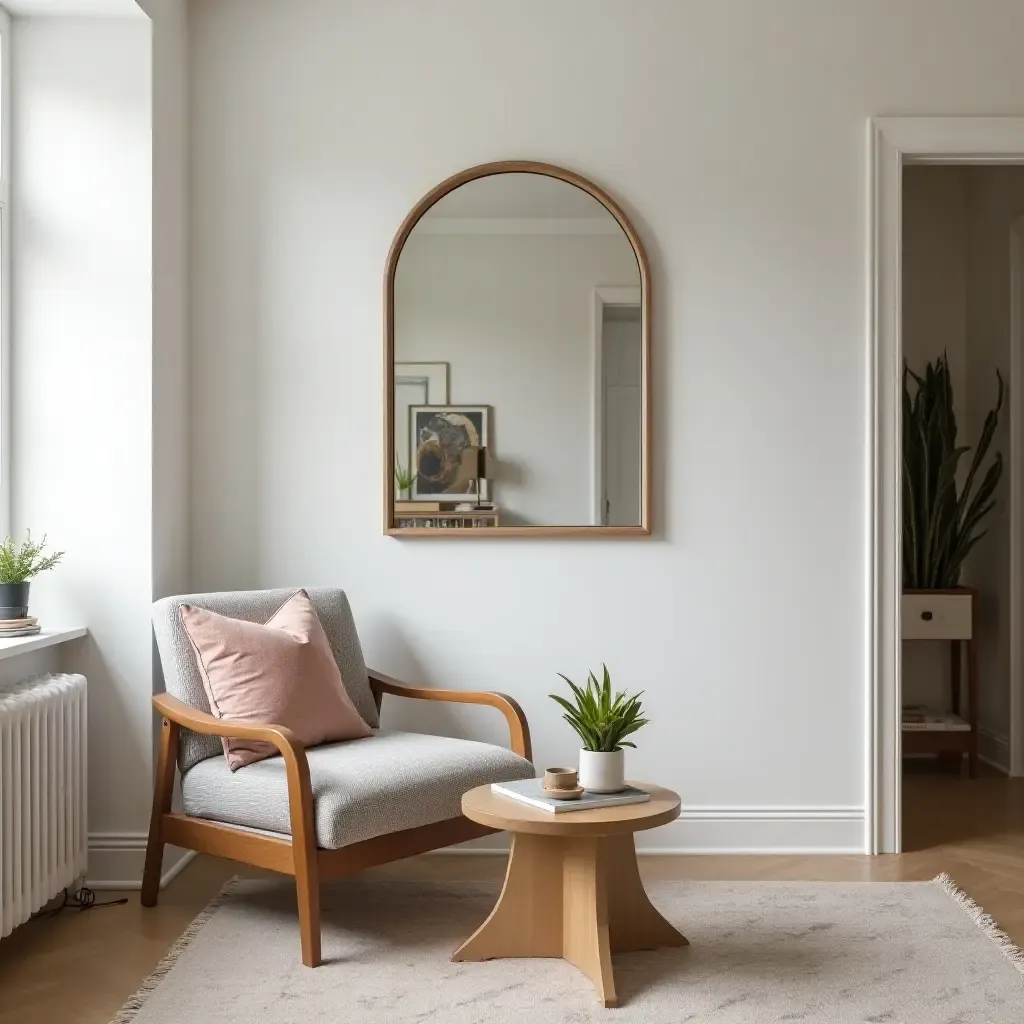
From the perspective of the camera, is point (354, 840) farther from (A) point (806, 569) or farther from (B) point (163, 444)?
(A) point (806, 569)

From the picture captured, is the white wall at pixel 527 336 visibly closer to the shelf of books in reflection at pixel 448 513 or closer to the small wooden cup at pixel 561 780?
the shelf of books in reflection at pixel 448 513

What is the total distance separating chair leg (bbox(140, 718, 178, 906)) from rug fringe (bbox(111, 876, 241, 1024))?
16 cm

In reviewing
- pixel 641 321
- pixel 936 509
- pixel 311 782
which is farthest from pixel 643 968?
pixel 936 509

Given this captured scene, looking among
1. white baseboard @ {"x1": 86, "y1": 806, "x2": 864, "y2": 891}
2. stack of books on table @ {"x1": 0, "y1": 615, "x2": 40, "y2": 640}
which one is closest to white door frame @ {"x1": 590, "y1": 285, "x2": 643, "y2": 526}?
white baseboard @ {"x1": 86, "y1": 806, "x2": 864, "y2": 891}

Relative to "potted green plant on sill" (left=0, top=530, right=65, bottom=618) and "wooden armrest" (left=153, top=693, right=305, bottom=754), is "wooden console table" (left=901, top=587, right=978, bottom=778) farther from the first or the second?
"potted green plant on sill" (left=0, top=530, right=65, bottom=618)

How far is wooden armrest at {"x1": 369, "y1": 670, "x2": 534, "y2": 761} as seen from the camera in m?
3.30

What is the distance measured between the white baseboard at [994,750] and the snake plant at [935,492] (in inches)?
27.1

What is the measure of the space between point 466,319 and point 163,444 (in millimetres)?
1002

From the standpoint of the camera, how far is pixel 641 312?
372 centimetres

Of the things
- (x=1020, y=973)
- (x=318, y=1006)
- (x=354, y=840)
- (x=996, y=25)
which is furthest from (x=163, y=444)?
(x=996, y=25)

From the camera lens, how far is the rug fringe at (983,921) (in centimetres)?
278

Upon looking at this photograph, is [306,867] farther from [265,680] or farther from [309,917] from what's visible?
[265,680]

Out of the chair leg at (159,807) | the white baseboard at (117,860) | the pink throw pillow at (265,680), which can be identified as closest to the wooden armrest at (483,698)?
the pink throw pillow at (265,680)

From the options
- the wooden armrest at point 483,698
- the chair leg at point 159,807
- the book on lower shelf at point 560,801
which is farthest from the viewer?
the wooden armrest at point 483,698
